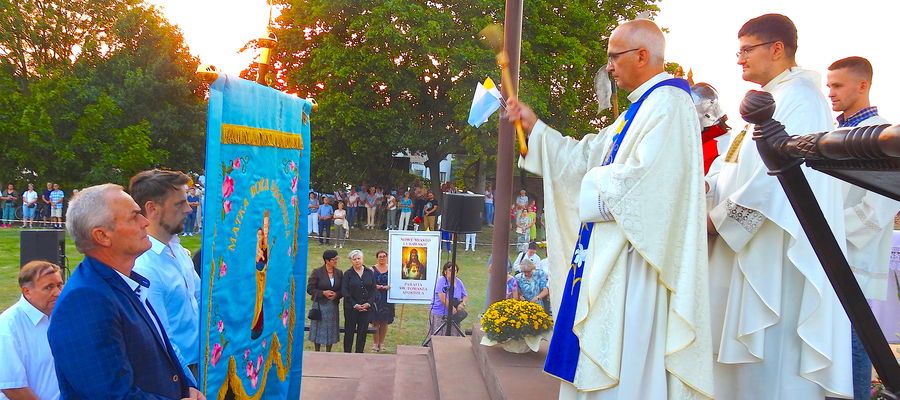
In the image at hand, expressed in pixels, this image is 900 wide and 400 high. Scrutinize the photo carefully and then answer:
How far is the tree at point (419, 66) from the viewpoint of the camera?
22.2 meters

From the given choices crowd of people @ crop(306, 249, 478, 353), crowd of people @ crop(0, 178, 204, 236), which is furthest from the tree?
crowd of people @ crop(306, 249, 478, 353)

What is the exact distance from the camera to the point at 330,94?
23.0 meters

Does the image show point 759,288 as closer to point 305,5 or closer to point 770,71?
point 770,71

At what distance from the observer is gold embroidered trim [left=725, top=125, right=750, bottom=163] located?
321 centimetres

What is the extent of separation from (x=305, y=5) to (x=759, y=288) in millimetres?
23007

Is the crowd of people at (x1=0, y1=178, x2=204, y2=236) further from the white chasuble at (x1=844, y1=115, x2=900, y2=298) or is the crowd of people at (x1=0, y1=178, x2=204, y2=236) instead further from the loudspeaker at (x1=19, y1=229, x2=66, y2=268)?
the white chasuble at (x1=844, y1=115, x2=900, y2=298)

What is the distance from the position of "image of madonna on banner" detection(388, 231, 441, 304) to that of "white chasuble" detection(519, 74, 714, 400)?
7.01 m

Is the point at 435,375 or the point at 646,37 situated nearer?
the point at 646,37

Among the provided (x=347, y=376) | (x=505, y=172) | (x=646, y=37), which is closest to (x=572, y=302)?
(x=646, y=37)

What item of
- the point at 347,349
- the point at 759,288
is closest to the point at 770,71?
the point at 759,288

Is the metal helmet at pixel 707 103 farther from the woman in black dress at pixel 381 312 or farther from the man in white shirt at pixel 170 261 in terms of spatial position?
the woman in black dress at pixel 381 312

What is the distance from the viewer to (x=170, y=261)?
142 inches

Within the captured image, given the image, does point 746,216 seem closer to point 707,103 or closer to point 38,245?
point 707,103

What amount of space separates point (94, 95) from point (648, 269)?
2915 cm
